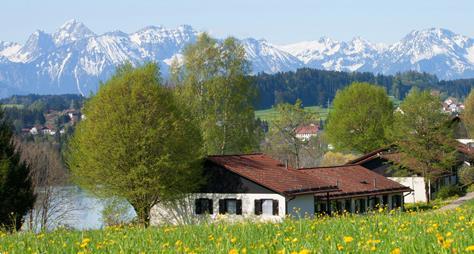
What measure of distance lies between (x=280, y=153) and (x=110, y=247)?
77.8 m

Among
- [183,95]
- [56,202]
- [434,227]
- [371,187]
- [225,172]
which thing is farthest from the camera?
[56,202]

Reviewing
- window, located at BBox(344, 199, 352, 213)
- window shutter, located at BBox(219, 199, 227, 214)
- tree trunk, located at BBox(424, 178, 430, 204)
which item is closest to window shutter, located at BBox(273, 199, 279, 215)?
window shutter, located at BBox(219, 199, 227, 214)

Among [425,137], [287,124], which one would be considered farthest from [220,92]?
[287,124]

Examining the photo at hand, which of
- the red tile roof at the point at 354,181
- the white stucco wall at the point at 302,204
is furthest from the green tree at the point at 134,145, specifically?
the red tile roof at the point at 354,181

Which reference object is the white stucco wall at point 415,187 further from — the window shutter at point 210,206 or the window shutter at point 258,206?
the window shutter at point 210,206

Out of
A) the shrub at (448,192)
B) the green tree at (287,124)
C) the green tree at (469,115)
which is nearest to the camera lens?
the shrub at (448,192)

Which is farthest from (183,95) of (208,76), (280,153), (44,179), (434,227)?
(434,227)

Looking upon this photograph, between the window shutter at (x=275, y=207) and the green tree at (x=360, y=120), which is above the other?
the green tree at (x=360, y=120)

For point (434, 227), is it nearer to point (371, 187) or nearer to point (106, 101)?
point (106, 101)

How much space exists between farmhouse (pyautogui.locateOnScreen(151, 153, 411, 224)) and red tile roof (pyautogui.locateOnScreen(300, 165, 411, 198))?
0.16 m

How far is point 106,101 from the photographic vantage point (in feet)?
147

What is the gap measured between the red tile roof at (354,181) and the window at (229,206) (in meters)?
6.14

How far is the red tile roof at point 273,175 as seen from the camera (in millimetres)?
46812

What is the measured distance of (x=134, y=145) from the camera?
43844 mm
